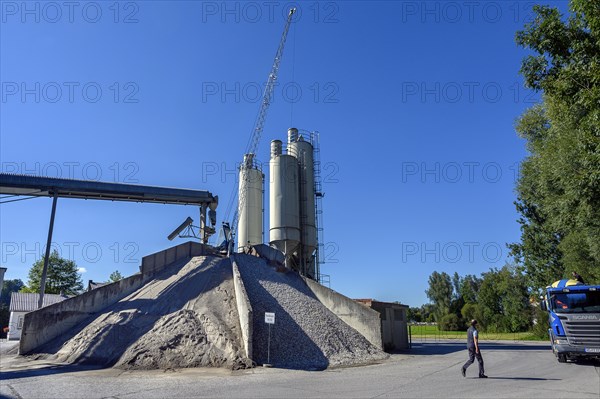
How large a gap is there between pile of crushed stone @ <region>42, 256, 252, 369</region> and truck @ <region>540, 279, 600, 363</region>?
13781 mm

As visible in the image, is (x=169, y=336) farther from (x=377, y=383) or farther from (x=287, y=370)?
(x=377, y=383)

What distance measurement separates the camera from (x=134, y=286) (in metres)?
28.2

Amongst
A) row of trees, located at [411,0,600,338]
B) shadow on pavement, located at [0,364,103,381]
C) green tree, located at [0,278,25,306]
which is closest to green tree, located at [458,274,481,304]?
row of trees, located at [411,0,600,338]

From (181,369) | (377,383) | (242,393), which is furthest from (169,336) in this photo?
(377,383)

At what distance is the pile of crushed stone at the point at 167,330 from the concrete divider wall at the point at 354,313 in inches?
283

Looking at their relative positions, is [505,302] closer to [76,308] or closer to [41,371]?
[76,308]

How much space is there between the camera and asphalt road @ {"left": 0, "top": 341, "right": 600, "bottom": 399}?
11.8 meters

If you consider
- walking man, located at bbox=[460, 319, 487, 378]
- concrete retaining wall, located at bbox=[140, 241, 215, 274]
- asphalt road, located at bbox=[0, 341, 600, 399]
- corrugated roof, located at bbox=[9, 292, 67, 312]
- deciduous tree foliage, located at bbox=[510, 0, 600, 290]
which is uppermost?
deciduous tree foliage, located at bbox=[510, 0, 600, 290]

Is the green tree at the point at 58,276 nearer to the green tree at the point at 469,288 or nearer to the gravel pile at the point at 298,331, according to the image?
the gravel pile at the point at 298,331

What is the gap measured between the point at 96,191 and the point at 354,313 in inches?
877

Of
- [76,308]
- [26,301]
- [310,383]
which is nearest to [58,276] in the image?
[26,301]

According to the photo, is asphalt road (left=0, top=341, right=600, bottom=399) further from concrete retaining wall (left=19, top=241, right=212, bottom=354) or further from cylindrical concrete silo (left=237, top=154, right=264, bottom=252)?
cylindrical concrete silo (left=237, top=154, right=264, bottom=252)

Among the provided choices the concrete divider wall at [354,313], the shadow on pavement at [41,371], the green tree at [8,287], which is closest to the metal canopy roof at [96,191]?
the concrete divider wall at [354,313]

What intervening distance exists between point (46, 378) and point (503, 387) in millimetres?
16211
